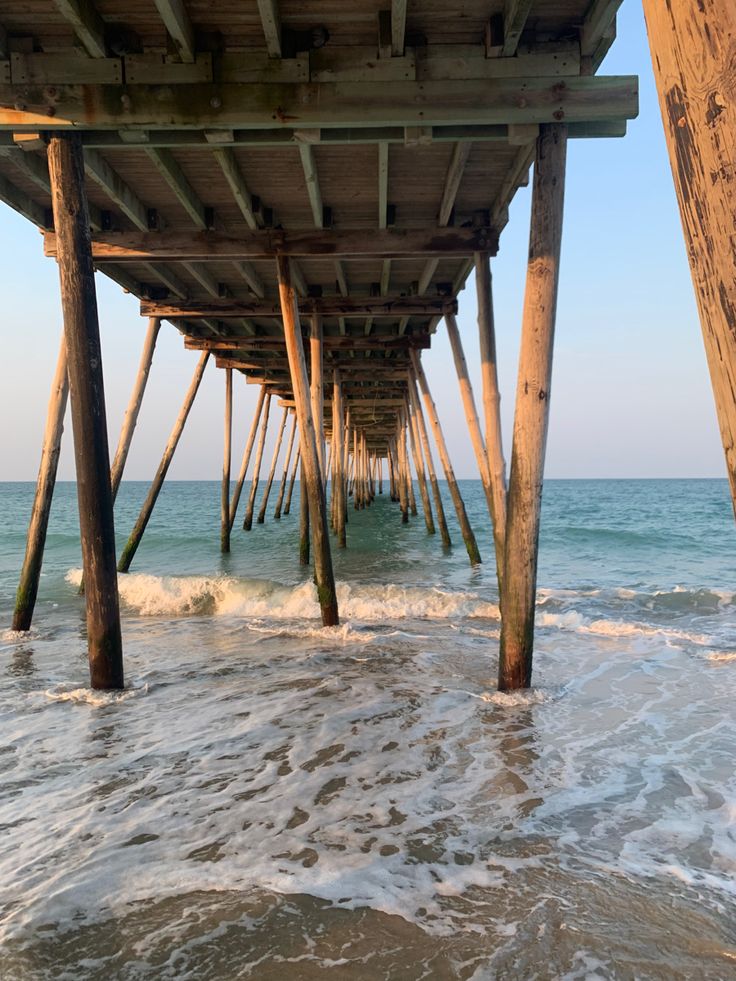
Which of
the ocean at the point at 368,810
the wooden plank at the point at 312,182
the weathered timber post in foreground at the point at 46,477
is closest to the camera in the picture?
the ocean at the point at 368,810

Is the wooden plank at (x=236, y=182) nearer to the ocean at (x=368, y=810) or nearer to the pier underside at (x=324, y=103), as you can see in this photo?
the pier underside at (x=324, y=103)

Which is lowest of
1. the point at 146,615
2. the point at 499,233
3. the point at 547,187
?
the point at 146,615

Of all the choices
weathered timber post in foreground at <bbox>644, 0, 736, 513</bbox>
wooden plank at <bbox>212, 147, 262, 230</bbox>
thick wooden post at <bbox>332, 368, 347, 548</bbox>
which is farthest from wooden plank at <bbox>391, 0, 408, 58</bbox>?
thick wooden post at <bbox>332, 368, 347, 548</bbox>

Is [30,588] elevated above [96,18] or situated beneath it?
situated beneath

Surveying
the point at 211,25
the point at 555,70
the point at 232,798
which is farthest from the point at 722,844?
the point at 211,25

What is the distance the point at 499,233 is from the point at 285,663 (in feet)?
15.4

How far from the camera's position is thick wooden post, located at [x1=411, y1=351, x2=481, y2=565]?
12.5 metres

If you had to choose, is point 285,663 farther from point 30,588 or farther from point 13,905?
point 13,905

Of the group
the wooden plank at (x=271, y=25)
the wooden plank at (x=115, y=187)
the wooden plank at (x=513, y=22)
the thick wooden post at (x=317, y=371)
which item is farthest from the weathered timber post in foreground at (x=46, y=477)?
the wooden plank at (x=513, y=22)

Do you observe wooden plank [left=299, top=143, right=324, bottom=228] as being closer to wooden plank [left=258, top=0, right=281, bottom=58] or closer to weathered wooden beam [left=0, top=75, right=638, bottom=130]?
weathered wooden beam [left=0, top=75, right=638, bottom=130]

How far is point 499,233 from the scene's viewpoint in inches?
267

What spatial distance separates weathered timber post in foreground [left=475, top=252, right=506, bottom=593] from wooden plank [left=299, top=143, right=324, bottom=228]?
1.67 metres

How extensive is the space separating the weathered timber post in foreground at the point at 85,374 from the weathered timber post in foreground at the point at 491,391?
3826 mm

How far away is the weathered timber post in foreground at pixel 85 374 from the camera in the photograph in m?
4.24
